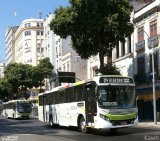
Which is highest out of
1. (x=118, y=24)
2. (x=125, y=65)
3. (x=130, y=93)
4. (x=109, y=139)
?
(x=118, y=24)

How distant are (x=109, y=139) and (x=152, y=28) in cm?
2286

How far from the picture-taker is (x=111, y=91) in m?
22.5

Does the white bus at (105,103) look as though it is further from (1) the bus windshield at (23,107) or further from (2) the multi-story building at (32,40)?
(2) the multi-story building at (32,40)

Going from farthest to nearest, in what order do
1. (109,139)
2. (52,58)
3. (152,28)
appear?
(52,58)
(152,28)
(109,139)

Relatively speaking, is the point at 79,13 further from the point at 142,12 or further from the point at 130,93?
the point at 130,93

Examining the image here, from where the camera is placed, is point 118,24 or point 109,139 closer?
point 109,139

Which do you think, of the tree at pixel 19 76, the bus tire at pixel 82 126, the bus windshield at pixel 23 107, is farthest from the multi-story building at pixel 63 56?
the bus tire at pixel 82 126

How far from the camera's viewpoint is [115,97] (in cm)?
2238

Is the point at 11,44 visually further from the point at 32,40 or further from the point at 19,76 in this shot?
the point at 19,76

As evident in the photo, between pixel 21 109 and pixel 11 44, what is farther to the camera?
pixel 11 44

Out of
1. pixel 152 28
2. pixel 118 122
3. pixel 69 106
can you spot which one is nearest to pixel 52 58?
pixel 152 28

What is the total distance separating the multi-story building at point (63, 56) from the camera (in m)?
72.5

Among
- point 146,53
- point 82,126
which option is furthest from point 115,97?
point 146,53

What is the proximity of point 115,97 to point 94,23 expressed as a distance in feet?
48.0
